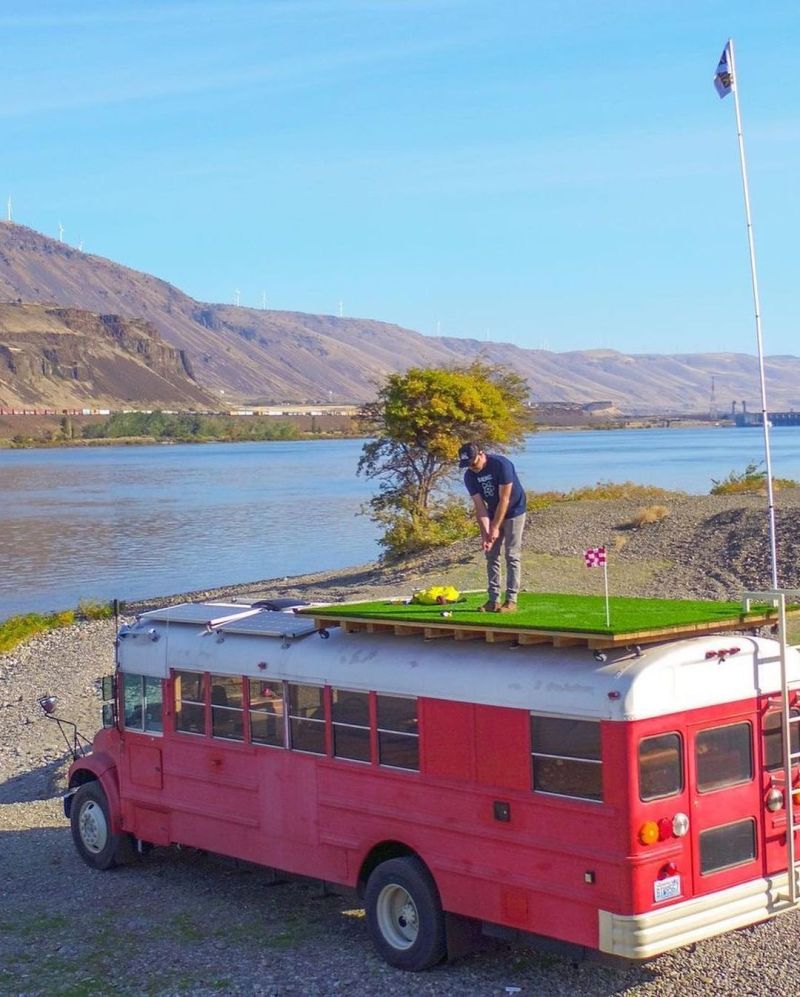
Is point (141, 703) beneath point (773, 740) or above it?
beneath

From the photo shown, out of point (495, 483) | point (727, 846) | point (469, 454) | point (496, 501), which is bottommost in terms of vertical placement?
point (727, 846)

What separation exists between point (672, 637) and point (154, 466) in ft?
437

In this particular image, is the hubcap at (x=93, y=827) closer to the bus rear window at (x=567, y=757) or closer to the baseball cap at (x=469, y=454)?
the baseball cap at (x=469, y=454)

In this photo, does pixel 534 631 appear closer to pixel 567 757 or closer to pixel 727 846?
pixel 567 757

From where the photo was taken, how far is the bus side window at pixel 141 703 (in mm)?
11414

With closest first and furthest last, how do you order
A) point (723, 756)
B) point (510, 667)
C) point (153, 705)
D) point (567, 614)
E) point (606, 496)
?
point (723, 756)
point (510, 667)
point (567, 614)
point (153, 705)
point (606, 496)

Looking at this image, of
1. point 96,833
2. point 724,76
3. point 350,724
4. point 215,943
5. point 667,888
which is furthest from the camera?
point 724,76

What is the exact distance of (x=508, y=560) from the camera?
411 inches

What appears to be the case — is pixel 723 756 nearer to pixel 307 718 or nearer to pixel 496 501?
pixel 496 501

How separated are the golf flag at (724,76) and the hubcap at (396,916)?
10.9 metres

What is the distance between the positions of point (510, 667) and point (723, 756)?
137cm

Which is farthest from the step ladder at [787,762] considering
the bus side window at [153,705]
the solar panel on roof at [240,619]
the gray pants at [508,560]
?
the bus side window at [153,705]

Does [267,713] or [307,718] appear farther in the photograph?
[267,713]

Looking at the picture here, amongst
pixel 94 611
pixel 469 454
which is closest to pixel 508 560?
pixel 469 454
